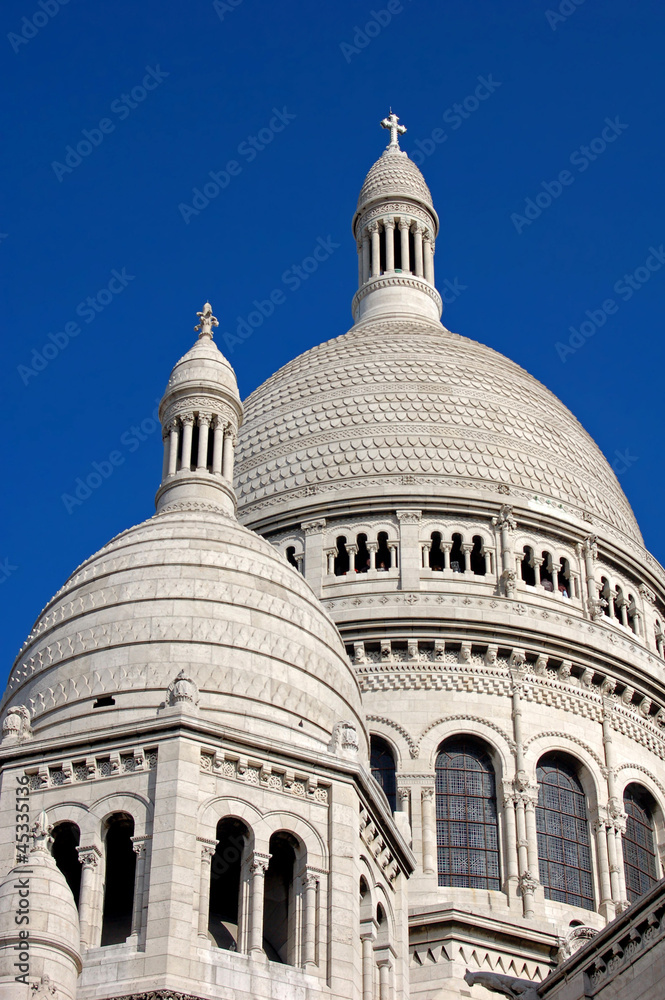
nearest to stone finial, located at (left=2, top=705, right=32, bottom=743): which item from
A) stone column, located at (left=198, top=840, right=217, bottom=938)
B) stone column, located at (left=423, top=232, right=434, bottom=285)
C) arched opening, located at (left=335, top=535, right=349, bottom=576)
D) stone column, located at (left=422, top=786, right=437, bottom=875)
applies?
stone column, located at (left=198, top=840, right=217, bottom=938)

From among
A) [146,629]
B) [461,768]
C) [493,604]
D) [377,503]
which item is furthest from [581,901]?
[146,629]

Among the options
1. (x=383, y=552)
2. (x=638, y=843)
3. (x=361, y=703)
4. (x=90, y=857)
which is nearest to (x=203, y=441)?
(x=361, y=703)

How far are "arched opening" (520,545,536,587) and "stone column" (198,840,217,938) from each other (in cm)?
1830

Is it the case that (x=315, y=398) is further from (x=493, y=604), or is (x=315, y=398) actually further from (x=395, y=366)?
(x=493, y=604)

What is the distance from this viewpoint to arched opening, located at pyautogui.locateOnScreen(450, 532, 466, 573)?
141ft

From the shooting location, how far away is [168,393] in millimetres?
37531

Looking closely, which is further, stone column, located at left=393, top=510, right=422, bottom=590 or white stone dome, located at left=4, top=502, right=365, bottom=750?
stone column, located at left=393, top=510, right=422, bottom=590

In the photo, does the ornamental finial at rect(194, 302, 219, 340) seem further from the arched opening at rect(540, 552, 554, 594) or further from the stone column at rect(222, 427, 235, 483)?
the arched opening at rect(540, 552, 554, 594)

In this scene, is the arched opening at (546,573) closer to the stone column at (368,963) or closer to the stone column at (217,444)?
the stone column at (217,444)

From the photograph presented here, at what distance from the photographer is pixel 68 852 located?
1062 inches

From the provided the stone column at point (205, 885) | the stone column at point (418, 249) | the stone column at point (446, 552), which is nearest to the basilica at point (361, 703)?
the stone column at point (205, 885)

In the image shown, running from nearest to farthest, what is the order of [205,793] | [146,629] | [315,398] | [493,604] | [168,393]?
[205,793] < [146,629] < [168,393] < [493,604] < [315,398]

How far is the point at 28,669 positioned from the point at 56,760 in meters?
3.62

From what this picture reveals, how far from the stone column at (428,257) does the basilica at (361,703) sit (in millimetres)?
119
